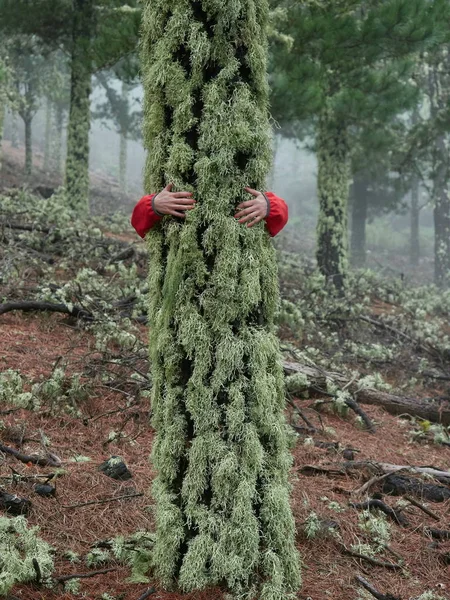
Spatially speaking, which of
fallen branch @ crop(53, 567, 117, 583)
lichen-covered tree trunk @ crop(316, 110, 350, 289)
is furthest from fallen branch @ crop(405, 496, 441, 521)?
lichen-covered tree trunk @ crop(316, 110, 350, 289)

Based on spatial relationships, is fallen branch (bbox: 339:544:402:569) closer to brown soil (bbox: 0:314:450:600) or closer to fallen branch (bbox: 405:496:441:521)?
brown soil (bbox: 0:314:450:600)

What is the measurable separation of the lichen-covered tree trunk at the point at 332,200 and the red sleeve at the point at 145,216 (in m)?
9.01

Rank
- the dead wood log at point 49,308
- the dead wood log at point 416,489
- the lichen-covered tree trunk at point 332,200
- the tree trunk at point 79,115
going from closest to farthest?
the dead wood log at point 416,489 → the dead wood log at point 49,308 → the lichen-covered tree trunk at point 332,200 → the tree trunk at point 79,115

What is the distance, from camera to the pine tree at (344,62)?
910 centimetres

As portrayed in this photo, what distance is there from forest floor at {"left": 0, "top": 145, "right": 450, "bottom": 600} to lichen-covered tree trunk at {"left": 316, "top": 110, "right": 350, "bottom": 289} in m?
5.77

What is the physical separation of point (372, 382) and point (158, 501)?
13.4ft

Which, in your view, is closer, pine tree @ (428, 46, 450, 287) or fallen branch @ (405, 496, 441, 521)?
fallen branch @ (405, 496, 441, 521)

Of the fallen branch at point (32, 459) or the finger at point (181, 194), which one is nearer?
the finger at point (181, 194)

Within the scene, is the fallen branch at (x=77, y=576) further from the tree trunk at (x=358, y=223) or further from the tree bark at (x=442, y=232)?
the tree trunk at (x=358, y=223)

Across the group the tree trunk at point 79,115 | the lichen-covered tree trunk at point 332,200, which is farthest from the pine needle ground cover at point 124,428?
the tree trunk at point 79,115

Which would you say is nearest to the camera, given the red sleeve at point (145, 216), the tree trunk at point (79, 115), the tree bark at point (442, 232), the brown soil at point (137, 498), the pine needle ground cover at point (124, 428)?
the red sleeve at point (145, 216)

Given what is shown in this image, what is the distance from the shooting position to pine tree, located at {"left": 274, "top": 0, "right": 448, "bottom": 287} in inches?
358

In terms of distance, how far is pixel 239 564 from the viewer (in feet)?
9.08

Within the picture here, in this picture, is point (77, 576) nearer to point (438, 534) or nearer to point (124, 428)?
point (124, 428)
